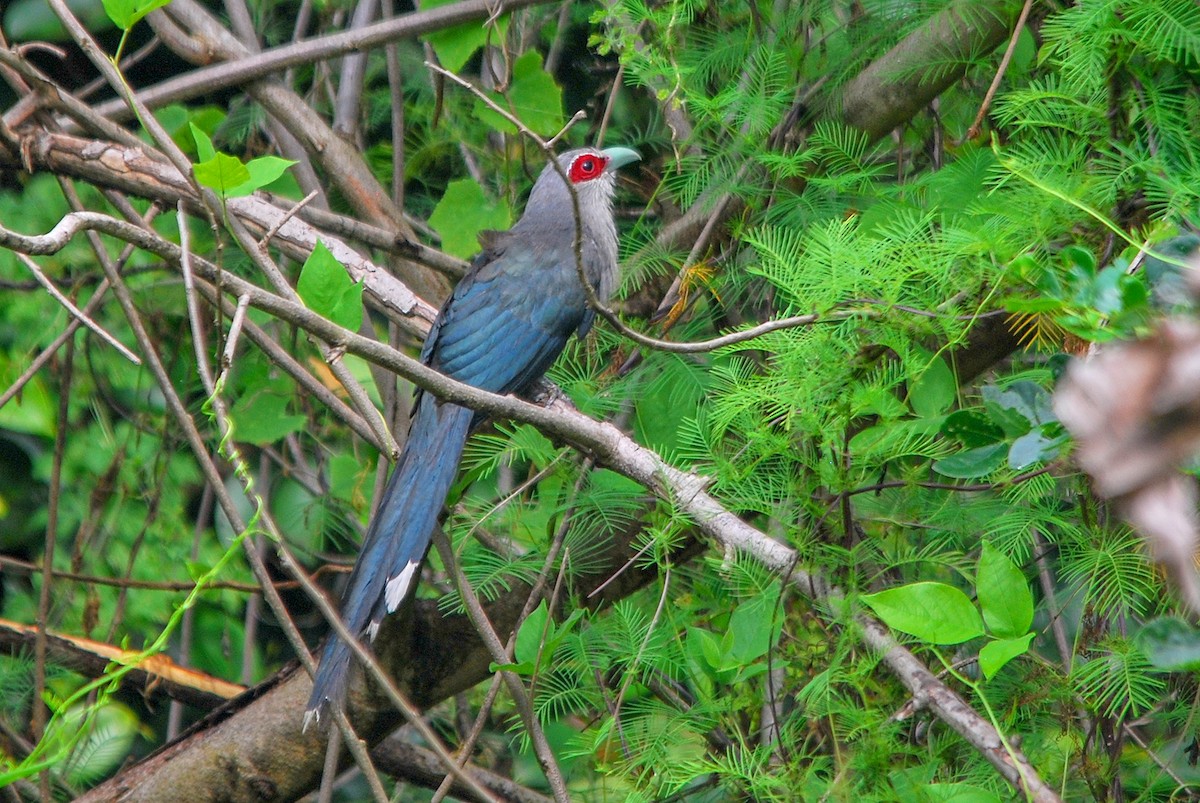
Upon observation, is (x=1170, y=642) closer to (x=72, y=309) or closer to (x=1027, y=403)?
(x=1027, y=403)

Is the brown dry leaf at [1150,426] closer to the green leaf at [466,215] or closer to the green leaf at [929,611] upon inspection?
the green leaf at [929,611]

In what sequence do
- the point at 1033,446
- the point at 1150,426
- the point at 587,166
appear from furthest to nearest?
the point at 587,166 < the point at 1033,446 < the point at 1150,426

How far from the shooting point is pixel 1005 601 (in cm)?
174

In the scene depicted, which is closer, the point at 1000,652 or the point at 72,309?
the point at 1000,652

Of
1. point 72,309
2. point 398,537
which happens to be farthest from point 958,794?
point 72,309

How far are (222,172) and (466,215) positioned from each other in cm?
164

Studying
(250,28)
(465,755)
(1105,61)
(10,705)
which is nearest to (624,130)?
(250,28)

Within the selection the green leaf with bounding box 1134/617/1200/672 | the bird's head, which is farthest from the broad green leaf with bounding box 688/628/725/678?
the bird's head

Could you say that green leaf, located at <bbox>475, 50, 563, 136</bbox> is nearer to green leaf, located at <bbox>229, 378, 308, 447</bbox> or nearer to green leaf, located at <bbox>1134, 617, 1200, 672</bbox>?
green leaf, located at <bbox>229, 378, 308, 447</bbox>

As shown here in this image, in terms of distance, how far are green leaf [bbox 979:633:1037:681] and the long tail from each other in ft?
4.48

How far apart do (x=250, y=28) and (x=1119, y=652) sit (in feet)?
10.2

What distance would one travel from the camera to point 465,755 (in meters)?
2.39

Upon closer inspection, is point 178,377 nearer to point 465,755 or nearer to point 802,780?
point 465,755

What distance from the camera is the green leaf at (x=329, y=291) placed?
200 centimetres
